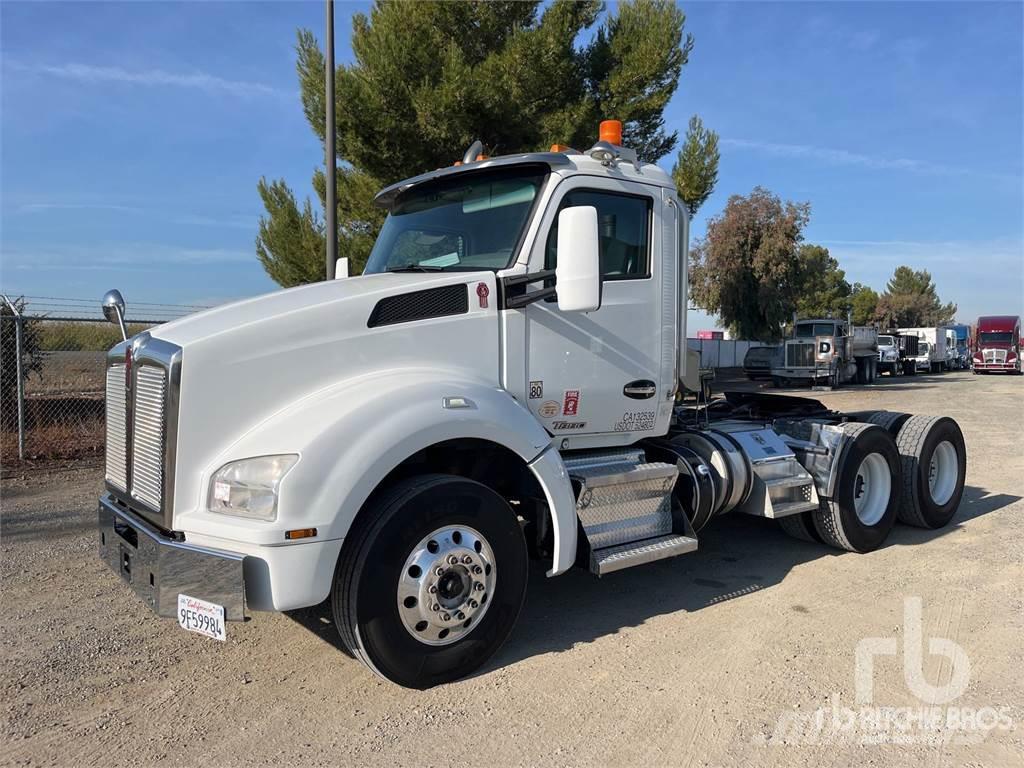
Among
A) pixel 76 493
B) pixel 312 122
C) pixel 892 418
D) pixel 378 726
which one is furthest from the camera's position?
pixel 312 122

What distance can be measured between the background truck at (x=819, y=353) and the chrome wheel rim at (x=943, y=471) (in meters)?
20.9

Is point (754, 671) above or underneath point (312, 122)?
underneath

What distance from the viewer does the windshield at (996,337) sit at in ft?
129

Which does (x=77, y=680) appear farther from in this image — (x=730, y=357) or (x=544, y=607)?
(x=730, y=357)

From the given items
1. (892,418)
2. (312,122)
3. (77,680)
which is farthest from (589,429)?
(312,122)

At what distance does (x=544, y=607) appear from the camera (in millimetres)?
4680

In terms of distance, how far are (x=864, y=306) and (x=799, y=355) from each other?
193ft

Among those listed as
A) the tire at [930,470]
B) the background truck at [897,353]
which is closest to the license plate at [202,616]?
the tire at [930,470]

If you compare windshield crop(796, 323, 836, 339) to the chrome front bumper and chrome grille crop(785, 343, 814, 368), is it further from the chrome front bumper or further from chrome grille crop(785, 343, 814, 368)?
the chrome front bumper

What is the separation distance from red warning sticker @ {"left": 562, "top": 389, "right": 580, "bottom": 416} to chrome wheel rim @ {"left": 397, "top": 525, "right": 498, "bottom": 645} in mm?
1040

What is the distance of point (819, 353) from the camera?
87.4 feet

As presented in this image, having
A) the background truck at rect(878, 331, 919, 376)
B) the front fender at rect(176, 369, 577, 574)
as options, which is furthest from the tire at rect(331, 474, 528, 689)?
the background truck at rect(878, 331, 919, 376)

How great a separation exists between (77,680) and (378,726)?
62.6 inches

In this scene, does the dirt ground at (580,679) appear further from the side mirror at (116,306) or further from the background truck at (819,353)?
the background truck at (819,353)
